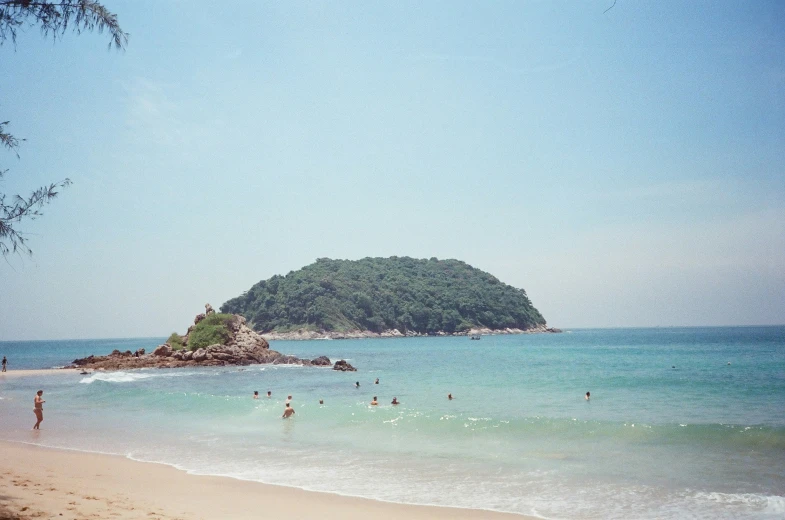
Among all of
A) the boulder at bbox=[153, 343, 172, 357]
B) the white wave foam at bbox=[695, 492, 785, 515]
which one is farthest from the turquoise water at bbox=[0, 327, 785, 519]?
the boulder at bbox=[153, 343, 172, 357]

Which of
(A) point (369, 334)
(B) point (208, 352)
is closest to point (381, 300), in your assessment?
(A) point (369, 334)

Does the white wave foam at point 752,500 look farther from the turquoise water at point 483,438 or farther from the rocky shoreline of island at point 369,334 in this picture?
the rocky shoreline of island at point 369,334

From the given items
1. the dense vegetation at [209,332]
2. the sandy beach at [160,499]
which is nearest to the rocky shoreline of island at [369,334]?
the dense vegetation at [209,332]

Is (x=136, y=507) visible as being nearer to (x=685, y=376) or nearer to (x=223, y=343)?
(x=685, y=376)

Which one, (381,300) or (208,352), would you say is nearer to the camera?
(208,352)

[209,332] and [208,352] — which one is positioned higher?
[209,332]

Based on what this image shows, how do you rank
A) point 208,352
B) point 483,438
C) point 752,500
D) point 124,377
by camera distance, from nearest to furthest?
point 752,500
point 483,438
point 124,377
point 208,352

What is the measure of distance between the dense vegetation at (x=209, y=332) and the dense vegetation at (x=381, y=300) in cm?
8787

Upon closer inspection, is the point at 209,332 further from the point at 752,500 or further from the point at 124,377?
the point at 752,500

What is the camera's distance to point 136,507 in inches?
383

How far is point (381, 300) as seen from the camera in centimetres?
16625

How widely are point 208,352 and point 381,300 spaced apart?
11333 centimetres

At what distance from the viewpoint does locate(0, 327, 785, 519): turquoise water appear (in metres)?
11.5

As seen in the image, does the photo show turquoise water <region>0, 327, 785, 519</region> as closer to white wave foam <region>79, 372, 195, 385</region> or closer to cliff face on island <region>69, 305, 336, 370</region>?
white wave foam <region>79, 372, 195, 385</region>
